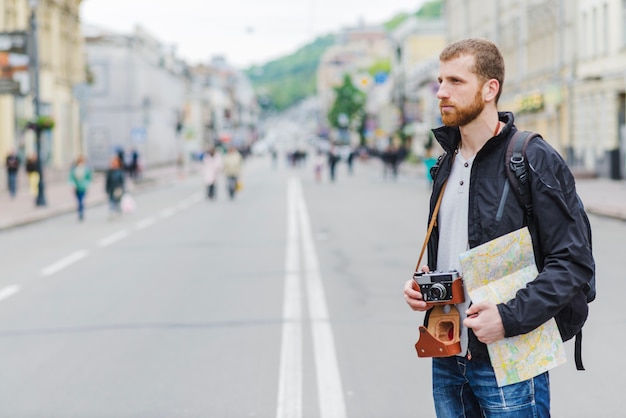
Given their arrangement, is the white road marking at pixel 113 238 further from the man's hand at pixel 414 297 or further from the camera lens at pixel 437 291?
the camera lens at pixel 437 291

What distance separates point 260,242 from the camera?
17875 millimetres

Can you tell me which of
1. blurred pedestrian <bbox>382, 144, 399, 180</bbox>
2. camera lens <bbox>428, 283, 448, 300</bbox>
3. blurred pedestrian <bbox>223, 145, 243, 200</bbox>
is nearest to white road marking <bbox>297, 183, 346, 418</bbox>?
camera lens <bbox>428, 283, 448, 300</bbox>

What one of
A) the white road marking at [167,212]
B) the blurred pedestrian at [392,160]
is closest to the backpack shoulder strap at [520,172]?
the white road marking at [167,212]

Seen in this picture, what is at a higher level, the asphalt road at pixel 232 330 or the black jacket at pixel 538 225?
the black jacket at pixel 538 225

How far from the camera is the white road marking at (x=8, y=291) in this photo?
11516 mm

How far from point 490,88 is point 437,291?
1.97 ft

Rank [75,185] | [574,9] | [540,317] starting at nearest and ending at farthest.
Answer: [540,317] < [75,185] < [574,9]

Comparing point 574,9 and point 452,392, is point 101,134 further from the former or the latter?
point 452,392

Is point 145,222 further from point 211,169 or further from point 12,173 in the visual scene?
point 12,173

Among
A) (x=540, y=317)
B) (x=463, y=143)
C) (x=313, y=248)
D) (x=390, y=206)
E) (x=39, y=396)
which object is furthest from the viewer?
(x=390, y=206)

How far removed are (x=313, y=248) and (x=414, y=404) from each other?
10587mm

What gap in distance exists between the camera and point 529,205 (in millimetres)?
3002

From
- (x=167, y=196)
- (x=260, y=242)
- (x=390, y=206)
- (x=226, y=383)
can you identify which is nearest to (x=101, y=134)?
(x=167, y=196)

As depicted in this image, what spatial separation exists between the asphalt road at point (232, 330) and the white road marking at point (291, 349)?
0.01 metres
